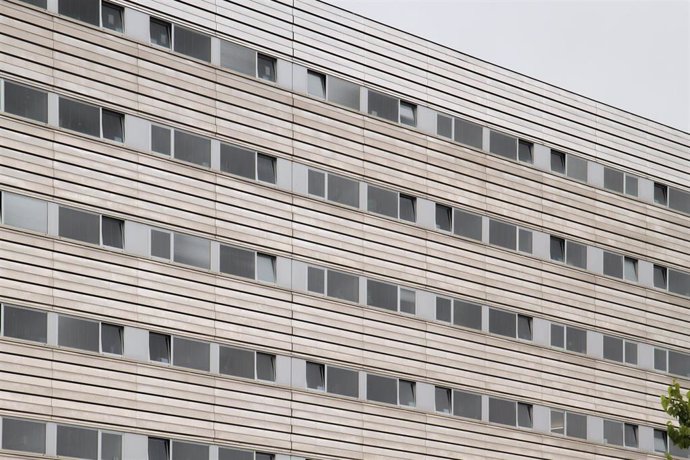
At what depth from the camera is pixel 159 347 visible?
49250 millimetres

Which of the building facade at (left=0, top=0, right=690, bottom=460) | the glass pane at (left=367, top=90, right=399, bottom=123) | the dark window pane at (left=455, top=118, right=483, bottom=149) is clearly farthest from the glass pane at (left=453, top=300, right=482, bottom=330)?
the glass pane at (left=367, top=90, right=399, bottom=123)

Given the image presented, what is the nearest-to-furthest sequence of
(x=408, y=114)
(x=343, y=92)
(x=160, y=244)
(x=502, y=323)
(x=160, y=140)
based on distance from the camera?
(x=160, y=244) → (x=160, y=140) → (x=343, y=92) → (x=408, y=114) → (x=502, y=323)

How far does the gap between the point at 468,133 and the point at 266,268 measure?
12147 mm

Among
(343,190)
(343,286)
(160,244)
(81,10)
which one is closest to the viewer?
(81,10)

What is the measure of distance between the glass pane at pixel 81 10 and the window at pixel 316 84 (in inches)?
357

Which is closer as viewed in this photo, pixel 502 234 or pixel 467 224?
pixel 467 224

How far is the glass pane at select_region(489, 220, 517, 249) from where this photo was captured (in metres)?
60.5

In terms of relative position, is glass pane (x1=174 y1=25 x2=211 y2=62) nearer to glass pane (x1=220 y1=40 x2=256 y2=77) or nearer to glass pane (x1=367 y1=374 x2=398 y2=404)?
glass pane (x1=220 y1=40 x2=256 y2=77)

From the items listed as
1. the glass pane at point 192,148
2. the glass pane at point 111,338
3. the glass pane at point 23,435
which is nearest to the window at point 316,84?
the glass pane at point 192,148

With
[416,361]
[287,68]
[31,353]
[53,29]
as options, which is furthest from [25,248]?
[416,361]

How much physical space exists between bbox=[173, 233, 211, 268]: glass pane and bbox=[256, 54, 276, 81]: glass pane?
682 centimetres

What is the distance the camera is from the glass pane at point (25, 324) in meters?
45.7

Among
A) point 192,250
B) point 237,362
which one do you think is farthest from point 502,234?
point 192,250

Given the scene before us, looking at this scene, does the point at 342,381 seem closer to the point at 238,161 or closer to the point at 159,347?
the point at 159,347
